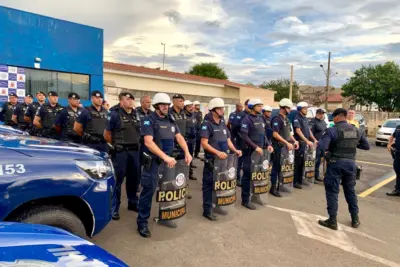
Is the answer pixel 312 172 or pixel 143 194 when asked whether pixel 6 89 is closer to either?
pixel 143 194

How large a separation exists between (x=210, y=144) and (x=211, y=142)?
0.04 meters

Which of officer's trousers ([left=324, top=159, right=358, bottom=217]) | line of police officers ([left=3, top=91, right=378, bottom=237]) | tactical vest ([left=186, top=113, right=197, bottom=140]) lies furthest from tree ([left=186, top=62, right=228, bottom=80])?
officer's trousers ([left=324, top=159, right=358, bottom=217])

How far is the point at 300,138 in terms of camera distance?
6855mm

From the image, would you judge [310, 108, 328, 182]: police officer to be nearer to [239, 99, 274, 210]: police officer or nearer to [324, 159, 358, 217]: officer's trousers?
[239, 99, 274, 210]: police officer

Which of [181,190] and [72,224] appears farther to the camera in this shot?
[181,190]

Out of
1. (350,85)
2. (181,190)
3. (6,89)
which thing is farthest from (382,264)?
(350,85)

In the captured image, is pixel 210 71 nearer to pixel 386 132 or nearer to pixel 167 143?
pixel 386 132

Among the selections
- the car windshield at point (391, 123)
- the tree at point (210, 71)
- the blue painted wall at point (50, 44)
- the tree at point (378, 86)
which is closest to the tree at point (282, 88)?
the tree at point (210, 71)

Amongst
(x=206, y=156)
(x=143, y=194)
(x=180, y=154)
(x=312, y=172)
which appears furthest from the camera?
(x=312, y=172)

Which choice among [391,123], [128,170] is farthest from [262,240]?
[391,123]

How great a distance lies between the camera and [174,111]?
17.3 ft

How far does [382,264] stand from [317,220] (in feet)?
4.31

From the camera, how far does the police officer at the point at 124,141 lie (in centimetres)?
447

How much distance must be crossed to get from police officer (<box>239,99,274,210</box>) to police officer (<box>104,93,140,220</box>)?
1.80 metres
